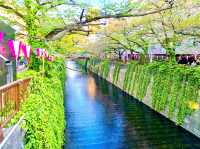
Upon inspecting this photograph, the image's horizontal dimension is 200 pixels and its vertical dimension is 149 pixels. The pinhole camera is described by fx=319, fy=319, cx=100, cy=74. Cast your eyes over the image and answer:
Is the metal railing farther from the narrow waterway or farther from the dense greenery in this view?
the dense greenery

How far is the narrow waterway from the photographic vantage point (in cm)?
1476

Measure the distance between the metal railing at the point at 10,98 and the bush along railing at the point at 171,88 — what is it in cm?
1013

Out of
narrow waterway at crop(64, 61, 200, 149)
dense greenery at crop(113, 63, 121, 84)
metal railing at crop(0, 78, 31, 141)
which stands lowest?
narrow waterway at crop(64, 61, 200, 149)

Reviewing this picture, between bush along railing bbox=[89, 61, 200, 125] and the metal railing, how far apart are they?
33.3 feet

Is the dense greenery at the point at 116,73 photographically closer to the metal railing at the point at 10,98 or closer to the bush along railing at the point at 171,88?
the bush along railing at the point at 171,88

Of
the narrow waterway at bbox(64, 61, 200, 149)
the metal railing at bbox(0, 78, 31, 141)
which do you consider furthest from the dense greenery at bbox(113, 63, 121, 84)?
the metal railing at bbox(0, 78, 31, 141)

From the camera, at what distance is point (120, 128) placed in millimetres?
17828

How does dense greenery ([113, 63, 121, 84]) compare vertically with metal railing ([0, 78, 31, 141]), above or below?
below

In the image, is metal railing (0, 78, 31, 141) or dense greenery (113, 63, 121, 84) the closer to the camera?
metal railing (0, 78, 31, 141)

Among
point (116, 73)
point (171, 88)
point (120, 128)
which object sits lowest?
point (120, 128)

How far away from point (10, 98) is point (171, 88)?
44.5 feet

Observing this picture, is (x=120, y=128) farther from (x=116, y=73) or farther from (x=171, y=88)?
A: (x=116, y=73)

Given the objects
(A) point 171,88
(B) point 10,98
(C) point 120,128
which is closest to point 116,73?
(A) point 171,88

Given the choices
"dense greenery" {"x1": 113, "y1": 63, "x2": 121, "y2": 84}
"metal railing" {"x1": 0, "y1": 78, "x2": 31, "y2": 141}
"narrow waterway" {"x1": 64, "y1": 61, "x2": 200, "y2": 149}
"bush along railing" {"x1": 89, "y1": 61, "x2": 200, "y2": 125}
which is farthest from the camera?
"dense greenery" {"x1": 113, "y1": 63, "x2": 121, "y2": 84}
